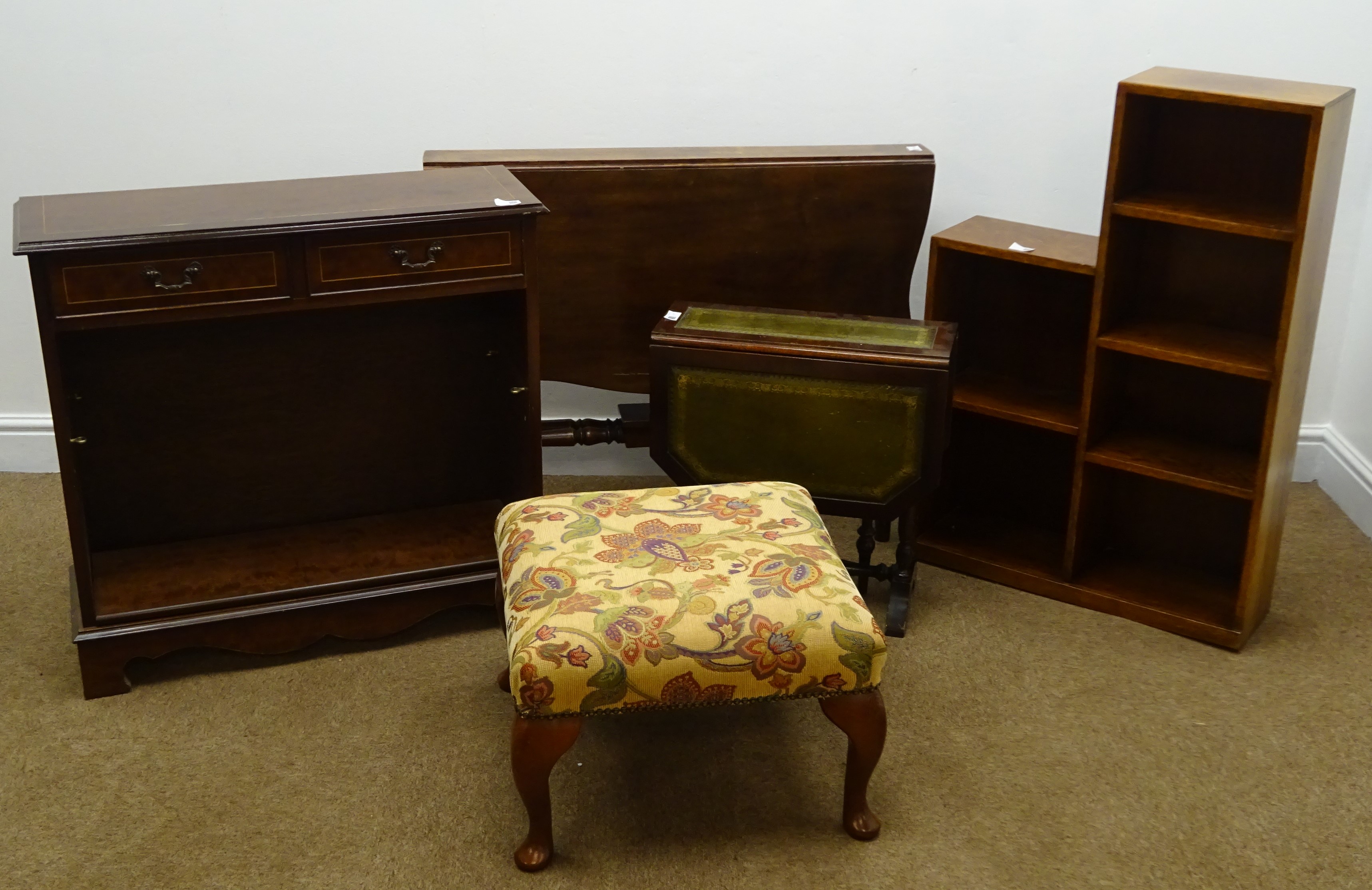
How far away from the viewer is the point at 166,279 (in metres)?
2.09

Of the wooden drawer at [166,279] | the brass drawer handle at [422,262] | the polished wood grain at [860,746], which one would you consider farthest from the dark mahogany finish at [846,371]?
the wooden drawer at [166,279]

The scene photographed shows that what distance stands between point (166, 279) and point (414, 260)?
397 mm

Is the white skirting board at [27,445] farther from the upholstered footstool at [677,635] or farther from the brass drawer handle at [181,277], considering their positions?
the upholstered footstool at [677,635]

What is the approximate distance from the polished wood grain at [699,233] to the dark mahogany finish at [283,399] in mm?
213

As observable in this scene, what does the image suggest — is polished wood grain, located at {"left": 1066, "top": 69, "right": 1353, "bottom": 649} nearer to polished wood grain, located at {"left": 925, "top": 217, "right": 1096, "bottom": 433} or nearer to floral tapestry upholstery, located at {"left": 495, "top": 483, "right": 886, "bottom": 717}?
polished wood grain, located at {"left": 925, "top": 217, "right": 1096, "bottom": 433}

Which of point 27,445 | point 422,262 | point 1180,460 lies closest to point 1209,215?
point 1180,460

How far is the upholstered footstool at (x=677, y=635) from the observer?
1.78 metres

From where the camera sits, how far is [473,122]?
9.66 feet

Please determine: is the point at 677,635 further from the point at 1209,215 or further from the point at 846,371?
the point at 1209,215

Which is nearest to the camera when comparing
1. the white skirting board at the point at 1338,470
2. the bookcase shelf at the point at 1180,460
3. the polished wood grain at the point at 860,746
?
the polished wood grain at the point at 860,746

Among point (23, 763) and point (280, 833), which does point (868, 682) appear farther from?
point (23, 763)

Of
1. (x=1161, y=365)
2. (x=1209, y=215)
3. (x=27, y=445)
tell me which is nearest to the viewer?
(x=1209, y=215)

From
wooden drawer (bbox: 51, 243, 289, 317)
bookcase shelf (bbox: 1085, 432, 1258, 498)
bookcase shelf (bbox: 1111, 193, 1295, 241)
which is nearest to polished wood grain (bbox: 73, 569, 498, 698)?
wooden drawer (bbox: 51, 243, 289, 317)

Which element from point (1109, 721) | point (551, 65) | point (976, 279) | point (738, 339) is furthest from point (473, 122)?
point (1109, 721)
